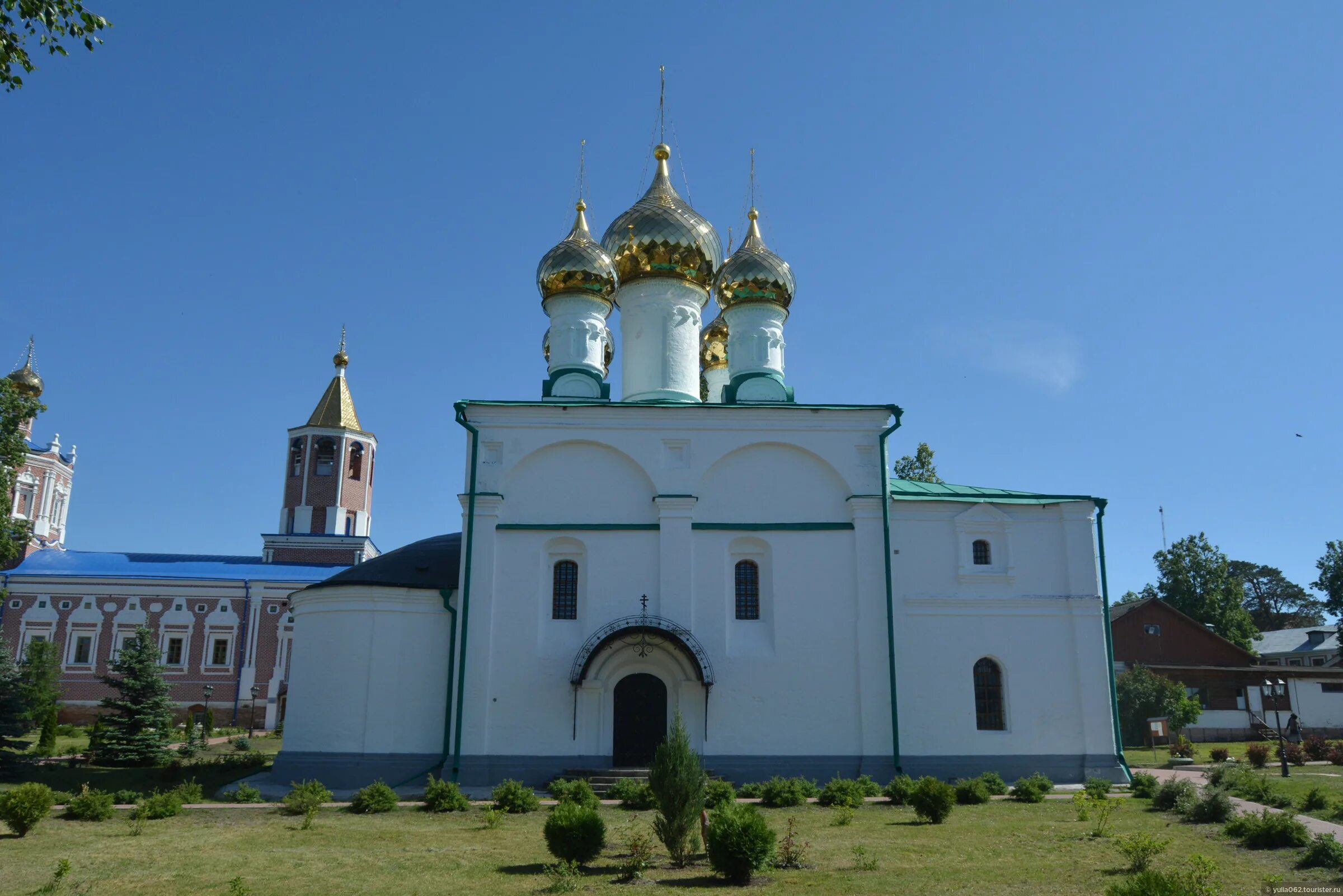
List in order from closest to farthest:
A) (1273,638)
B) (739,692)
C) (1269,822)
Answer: (1269,822) → (739,692) → (1273,638)

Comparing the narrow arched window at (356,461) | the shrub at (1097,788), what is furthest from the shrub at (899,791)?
the narrow arched window at (356,461)

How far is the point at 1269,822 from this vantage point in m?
9.95

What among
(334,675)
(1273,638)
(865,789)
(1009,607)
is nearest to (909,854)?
(865,789)

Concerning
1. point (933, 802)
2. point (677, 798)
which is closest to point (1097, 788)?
point (933, 802)

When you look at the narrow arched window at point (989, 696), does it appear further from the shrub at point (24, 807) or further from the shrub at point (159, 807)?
the shrub at point (24, 807)

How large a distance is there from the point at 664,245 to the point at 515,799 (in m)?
10.8

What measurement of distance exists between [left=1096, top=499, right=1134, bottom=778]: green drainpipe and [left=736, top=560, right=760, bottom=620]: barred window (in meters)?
5.94

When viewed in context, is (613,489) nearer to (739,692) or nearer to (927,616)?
(739,692)

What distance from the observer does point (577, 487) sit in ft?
56.6

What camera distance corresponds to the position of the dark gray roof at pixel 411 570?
17078 mm

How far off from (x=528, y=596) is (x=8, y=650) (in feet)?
37.7

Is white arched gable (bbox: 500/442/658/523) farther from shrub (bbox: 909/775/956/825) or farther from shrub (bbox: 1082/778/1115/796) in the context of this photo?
shrub (bbox: 1082/778/1115/796)

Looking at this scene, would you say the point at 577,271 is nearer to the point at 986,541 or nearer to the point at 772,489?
the point at 772,489

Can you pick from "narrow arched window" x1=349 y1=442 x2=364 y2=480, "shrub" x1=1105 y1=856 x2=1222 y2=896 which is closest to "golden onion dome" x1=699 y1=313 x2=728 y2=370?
"shrub" x1=1105 y1=856 x2=1222 y2=896
